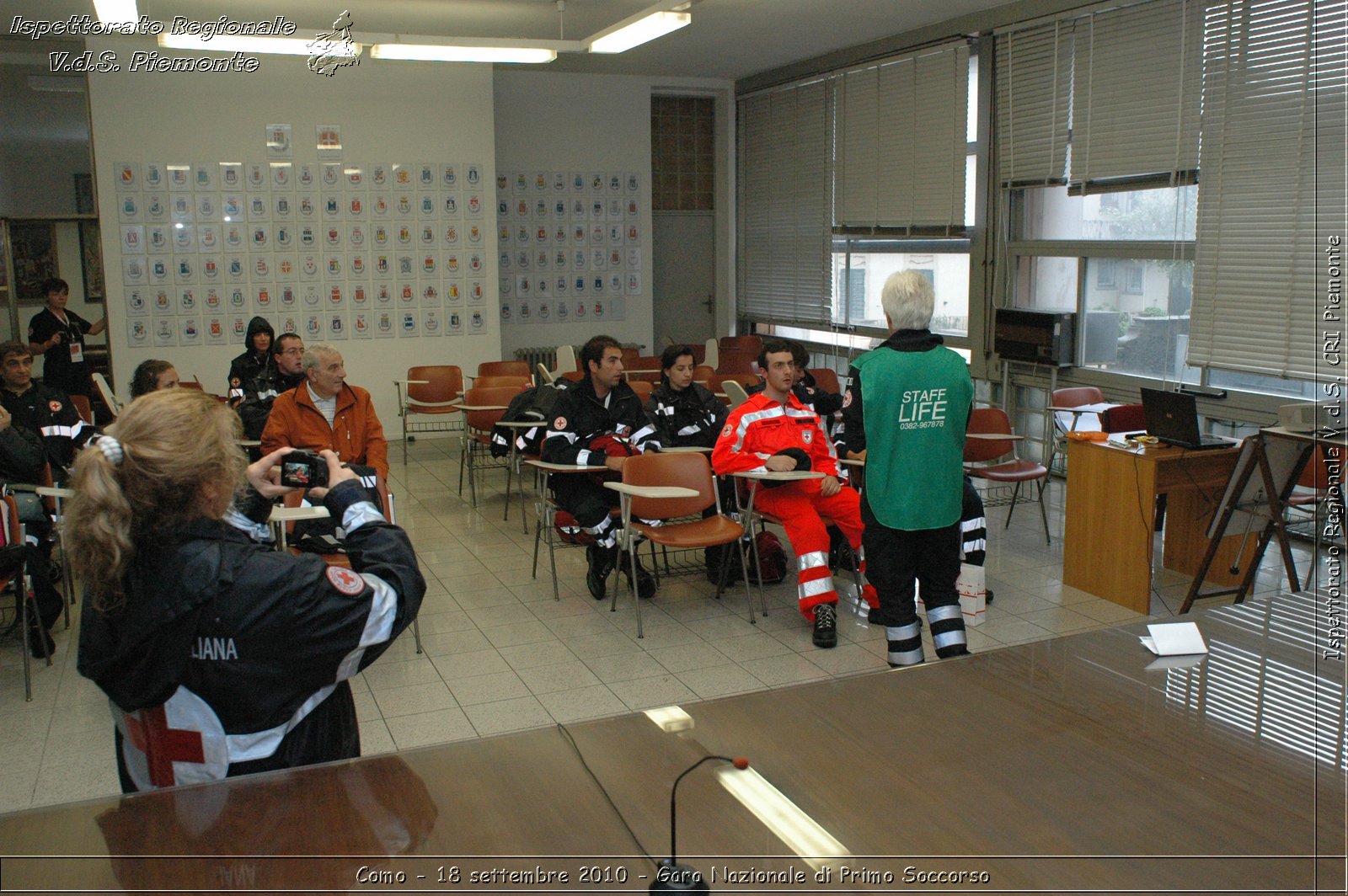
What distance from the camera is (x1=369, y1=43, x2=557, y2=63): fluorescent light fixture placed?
299 inches

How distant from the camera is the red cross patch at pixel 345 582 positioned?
1.74 metres

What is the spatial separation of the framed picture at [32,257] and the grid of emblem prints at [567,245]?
13.8 feet

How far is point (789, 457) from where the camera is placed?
5.20m

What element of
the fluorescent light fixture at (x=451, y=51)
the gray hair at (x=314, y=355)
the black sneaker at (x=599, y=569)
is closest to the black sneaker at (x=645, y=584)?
the black sneaker at (x=599, y=569)

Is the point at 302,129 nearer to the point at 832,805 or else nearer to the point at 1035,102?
the point at 1035,102

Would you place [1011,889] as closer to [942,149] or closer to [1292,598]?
[1292,598]

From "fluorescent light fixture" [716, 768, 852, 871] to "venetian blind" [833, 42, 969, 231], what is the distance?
7.75 metres

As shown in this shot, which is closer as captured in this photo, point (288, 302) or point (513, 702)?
point (513, 702)

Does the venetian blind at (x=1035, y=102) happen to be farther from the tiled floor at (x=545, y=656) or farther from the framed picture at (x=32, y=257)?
the framed picture at (x=32, y=257)

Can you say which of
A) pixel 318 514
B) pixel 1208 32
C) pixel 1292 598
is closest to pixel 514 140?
pixel 1208 32

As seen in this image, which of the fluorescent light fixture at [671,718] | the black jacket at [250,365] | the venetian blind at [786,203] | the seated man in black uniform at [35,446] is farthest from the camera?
the venetian blind at [786,203]

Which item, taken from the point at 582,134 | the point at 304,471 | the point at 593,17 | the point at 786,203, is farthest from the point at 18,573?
the point at 786,203

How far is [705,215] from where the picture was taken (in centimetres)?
1257

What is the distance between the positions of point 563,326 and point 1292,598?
9752 mm
